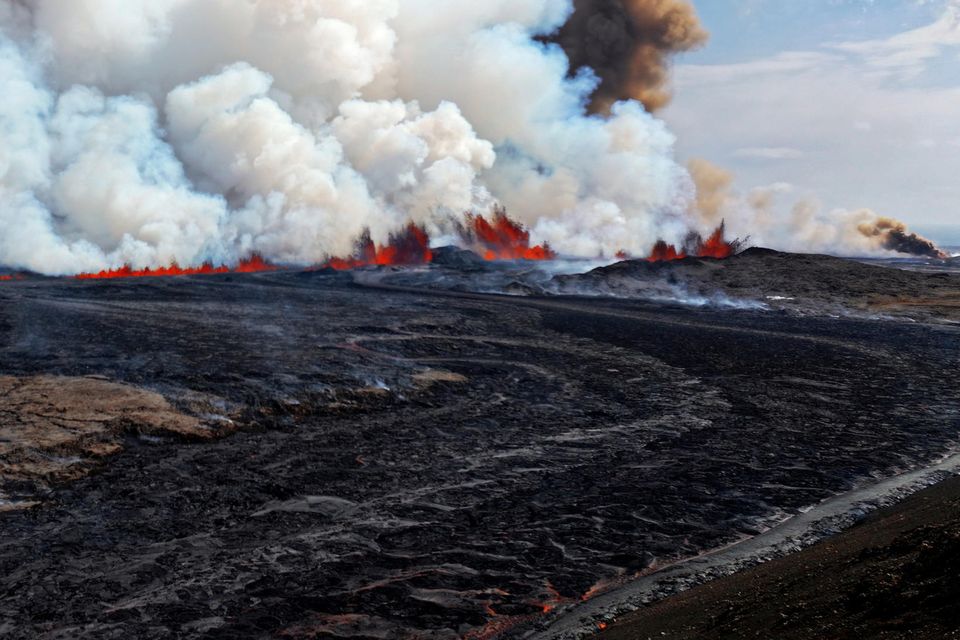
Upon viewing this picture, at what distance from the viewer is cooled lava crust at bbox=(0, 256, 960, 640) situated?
778 cm

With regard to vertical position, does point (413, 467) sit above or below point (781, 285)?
below

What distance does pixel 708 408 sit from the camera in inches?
650

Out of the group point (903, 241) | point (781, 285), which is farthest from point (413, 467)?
point (903, 241)

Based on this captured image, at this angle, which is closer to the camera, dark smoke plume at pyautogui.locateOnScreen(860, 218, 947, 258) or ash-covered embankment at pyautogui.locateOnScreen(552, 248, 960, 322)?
ash-covered embankment at pyautogui.locateOnScreen(552, 248, 960, 322)

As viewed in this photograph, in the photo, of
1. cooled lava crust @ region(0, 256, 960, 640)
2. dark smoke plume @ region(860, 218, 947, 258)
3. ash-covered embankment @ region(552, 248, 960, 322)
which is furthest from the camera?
dark smoke plume @ region(860, 218, 947, 258)

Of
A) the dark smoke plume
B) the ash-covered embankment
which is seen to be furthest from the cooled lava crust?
the dark smoke plume

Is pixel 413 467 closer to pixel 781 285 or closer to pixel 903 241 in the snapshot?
pixel 781 285

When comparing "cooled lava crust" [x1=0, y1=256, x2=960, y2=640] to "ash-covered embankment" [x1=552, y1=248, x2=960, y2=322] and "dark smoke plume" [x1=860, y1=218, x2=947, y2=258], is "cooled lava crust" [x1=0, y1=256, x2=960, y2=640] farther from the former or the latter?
"dark smoke plume" [x1=860, y1=218, x2=947, y2=258]

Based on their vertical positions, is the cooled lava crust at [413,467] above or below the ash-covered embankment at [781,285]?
below

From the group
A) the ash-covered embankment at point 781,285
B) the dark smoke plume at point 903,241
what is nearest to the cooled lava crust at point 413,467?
the ash-covered embankment at point 781,285

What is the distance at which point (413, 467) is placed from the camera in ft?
39.3

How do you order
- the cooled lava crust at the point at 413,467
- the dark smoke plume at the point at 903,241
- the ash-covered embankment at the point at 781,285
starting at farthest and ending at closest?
the dark smoke plume at the point at 903,241 < the ash-covered embankment at the point at 781,285 < the cooled lava crust at the point at 413,467

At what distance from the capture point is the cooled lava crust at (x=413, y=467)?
306 inches

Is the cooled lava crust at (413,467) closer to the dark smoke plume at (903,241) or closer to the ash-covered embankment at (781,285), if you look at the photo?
the ash-covered embankment at (781,285)
